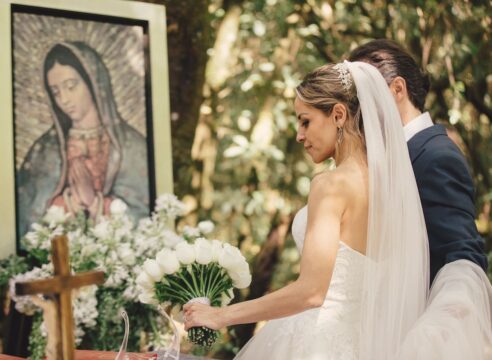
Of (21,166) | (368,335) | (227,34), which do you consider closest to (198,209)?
(227,34)

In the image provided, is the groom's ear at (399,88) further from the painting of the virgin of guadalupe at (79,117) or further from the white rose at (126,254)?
the painting of the virgin of guadalupe at (79,117)

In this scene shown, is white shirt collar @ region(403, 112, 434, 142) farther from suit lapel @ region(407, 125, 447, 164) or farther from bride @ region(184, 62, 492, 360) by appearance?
bride @ region(184, 62, 492, 360)

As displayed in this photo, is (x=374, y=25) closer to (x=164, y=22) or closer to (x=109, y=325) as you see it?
(x=164, y=22)

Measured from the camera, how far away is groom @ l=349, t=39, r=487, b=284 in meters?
2.85

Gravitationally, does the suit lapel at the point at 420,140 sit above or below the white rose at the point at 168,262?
above

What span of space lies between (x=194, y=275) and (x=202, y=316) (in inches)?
5.8

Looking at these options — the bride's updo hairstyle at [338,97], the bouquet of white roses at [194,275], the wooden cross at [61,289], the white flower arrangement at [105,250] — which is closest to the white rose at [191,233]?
the white flower arrangement at [105,250]

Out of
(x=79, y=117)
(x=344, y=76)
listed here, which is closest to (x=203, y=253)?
(x=344, y=76)

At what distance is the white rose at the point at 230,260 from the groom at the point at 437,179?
0.70 meters

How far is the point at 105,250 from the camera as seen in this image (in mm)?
A: 3855

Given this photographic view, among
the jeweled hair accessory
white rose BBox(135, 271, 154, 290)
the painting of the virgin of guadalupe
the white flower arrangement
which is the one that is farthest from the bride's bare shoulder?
the painting of the virgin of guadalupe

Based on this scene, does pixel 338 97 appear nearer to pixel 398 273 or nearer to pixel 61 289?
pixel 398 273

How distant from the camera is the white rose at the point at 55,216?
3.82 meters

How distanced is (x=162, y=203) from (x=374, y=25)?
10.2ft
